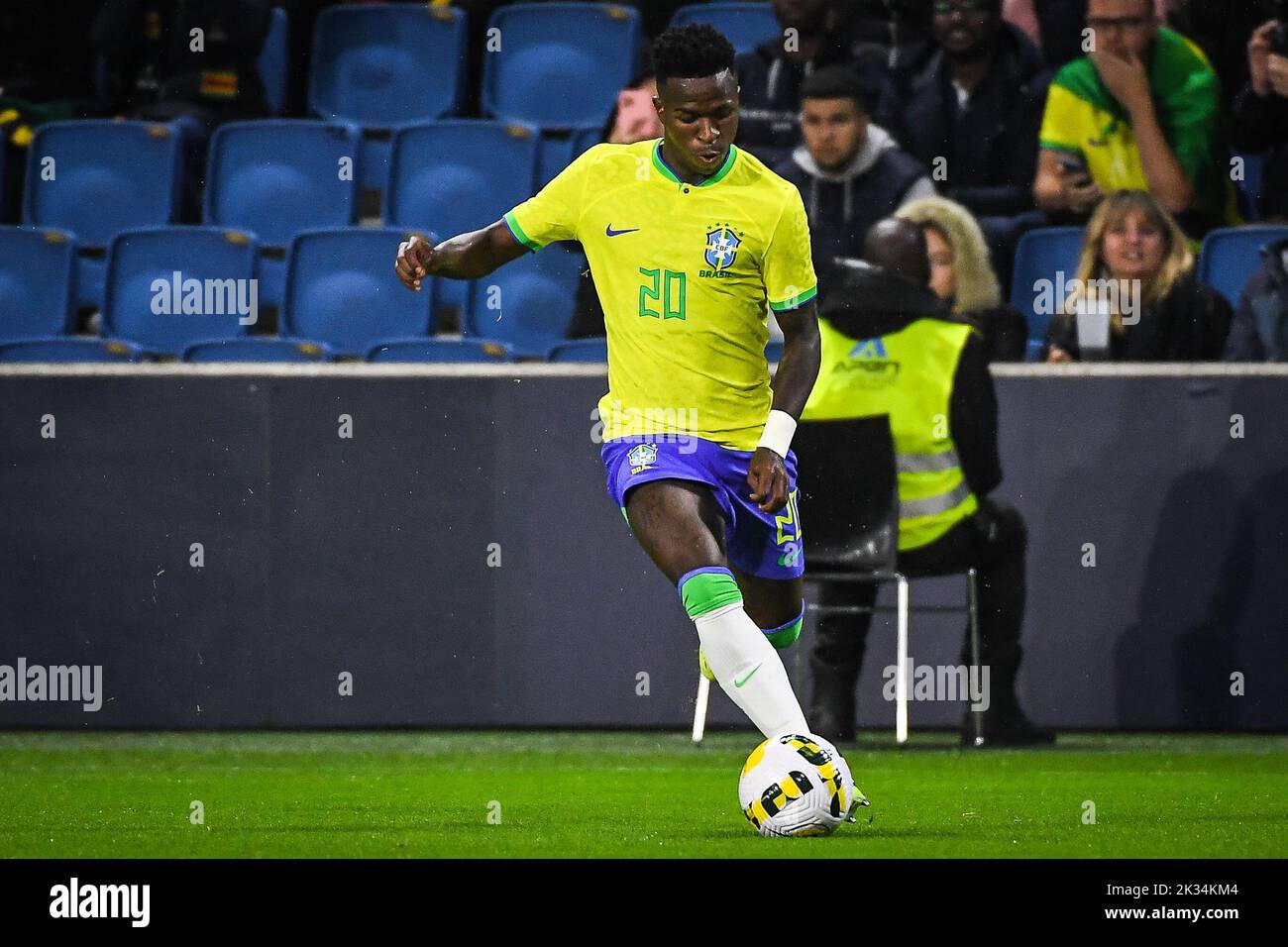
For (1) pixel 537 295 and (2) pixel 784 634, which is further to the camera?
(1) pixel 537 295

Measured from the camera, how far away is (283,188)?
500 inches

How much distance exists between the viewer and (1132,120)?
460 inches

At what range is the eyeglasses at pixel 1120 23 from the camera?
459 inches

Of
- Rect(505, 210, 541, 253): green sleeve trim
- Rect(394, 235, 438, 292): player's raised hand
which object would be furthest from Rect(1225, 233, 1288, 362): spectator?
Rect(394, 235, 438, 292): player's raised hand

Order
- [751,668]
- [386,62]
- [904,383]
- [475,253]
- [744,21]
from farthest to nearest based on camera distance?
[386,62]
[744,21]
[904,383]
[475,253]
[751,668]

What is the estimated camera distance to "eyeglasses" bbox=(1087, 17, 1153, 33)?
11.7 m

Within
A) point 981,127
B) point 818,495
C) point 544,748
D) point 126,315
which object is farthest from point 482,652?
point 981,127

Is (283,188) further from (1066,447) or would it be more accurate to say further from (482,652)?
(1066,447)

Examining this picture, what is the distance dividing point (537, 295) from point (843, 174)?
177 cm

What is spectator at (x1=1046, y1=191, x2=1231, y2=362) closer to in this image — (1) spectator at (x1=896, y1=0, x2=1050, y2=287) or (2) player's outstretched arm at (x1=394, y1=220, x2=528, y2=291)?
(1) spectator at (x1=896, y1=0, x2=1050, y2=287)

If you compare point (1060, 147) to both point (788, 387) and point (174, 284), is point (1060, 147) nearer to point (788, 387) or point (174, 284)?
point (174, 284)

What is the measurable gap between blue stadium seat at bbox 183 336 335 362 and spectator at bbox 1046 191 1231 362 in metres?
3.95
